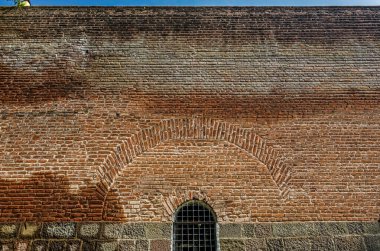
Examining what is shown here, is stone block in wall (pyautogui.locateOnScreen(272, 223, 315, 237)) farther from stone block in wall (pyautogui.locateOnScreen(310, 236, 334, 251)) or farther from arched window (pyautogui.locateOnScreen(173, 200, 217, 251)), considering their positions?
arched window (pyautogui.locateOnScreen(173, 200, 217, 251))

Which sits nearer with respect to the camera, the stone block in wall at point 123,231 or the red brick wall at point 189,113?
the stone block in wall at point 123,231

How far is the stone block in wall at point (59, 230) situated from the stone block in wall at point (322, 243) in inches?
151

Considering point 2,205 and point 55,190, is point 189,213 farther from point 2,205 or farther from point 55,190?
point 2,205

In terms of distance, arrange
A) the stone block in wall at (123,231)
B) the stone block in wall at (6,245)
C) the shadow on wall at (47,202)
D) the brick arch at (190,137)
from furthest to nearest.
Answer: the brick arch at (190,137)
the shadow on wall at (47,202)
the stone block in wall at (123,231)
the stone block in wall at (6,245)

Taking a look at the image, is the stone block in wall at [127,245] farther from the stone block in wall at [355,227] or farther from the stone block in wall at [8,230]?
the stone block in wall at [355,227]

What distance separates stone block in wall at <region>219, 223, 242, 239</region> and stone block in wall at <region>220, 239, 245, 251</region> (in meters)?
0.06

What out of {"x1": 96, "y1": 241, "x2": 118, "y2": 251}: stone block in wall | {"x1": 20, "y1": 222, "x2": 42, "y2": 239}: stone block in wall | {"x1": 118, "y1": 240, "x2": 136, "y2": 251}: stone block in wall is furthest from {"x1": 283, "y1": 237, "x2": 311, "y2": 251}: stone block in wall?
{"x1": 20, "y1": 222, "x2": 42, "y2": 239}: stone block in wall

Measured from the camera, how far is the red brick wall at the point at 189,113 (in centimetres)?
648

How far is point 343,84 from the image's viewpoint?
24.8 feet

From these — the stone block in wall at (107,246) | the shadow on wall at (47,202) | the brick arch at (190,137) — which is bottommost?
the stone block in wall at (107,246)

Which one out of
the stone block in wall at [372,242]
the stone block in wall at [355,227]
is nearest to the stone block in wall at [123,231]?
the stone block in wall at [355,227]

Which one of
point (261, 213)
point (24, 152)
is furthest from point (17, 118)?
point (261, 213)

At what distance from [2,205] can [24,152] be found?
0.98m

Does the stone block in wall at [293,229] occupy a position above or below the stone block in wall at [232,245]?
above
